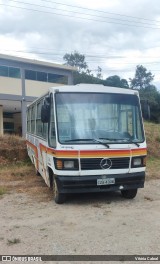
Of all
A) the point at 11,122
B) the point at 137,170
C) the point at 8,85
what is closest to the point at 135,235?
the point at 137,170

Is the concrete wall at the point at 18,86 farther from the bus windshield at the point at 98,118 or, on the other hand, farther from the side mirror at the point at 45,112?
the bus windshield at the point at 98,118

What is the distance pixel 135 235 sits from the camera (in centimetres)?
554

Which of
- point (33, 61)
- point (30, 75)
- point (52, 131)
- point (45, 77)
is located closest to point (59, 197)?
point (52, 131)

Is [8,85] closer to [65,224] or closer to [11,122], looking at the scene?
[11,122]

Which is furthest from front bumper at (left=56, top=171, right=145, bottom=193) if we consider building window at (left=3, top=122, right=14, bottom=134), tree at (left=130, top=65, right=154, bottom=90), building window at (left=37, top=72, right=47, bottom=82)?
tree at (left=130, top=65, right=154, bottom=90)

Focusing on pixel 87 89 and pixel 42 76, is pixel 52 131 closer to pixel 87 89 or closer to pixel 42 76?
pixel 87 89

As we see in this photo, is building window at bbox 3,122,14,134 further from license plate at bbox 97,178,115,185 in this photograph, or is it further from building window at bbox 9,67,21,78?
license plate at bbox 97,178,115,185

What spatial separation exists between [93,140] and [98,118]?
60 cm

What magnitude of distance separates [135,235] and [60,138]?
281 cm

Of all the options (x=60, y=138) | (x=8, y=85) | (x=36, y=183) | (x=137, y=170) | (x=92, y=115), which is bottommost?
(x=36, y=183)

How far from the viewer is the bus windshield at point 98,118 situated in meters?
7.59

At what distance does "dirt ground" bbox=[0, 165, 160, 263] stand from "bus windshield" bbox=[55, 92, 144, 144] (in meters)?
1.48

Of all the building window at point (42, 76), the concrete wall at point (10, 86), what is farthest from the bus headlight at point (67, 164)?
the building window at point (42, 76)

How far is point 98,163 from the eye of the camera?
24.5ft
